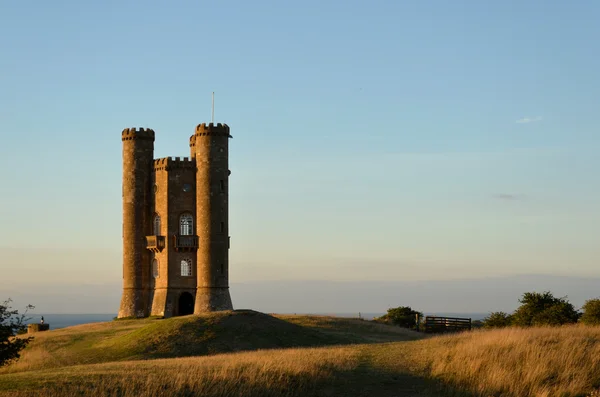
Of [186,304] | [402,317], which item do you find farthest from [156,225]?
[402,317]

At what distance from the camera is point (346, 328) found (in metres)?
58.8

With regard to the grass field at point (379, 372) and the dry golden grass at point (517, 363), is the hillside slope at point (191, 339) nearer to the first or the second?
the grass field at point (379, 372)

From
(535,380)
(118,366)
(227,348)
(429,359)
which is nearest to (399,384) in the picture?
(429,359)

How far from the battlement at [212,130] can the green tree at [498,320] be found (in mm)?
26979

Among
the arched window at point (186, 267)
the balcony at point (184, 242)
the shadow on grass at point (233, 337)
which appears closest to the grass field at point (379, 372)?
the shadow on grass at point (233, 337)

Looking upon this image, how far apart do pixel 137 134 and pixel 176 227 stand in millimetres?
9300

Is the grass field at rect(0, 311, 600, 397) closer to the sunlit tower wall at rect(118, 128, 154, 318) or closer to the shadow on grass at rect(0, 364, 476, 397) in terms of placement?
the shadow on grass at rect(0, 364, 476, 397)

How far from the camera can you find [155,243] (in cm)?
7056

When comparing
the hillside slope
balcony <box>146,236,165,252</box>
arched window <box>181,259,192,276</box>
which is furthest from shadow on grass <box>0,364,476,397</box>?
balcony <box>146,236,165,252</box>

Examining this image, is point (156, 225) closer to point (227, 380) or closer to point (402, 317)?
point (402, 317)

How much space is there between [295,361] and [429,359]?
17.6ft

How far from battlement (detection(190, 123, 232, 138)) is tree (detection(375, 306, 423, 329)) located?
21.1 m

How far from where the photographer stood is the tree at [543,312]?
169 feet

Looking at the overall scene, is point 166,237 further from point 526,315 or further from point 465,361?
point 465,361
